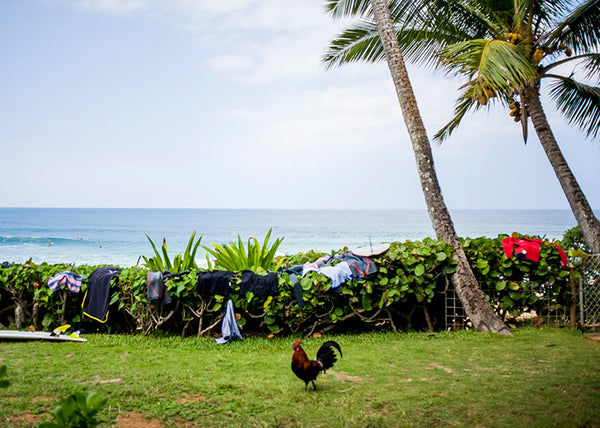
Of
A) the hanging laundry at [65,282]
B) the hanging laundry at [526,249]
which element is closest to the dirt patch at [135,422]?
the hanging laundry at [65,282]

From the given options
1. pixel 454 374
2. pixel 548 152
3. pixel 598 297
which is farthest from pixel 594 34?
pixel 454 374

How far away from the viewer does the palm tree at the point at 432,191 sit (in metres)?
6.14

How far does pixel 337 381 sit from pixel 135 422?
191 cm

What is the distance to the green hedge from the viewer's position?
620 cm

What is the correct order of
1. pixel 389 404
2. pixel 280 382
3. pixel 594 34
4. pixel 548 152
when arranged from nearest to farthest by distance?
pixel 389 404 → pixel 280 382 → pixel 548 152 → pixel 594 34

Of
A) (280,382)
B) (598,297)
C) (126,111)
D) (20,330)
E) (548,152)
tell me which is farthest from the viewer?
(126,111)

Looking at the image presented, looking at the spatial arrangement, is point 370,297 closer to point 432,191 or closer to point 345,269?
point 345,269

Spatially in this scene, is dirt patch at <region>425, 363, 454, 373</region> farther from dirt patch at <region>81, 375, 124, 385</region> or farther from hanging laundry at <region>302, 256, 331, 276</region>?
dirt patch at <region>81, 375, 124, 385</region>

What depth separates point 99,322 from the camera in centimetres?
703

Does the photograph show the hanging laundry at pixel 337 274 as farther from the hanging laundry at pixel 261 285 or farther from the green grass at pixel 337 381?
the green grass at pixel 337 381

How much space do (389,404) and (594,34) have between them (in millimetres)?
9085

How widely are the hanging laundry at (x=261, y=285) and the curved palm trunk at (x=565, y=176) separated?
5.51m

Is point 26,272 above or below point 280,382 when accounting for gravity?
above

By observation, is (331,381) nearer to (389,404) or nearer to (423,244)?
(389,404)
